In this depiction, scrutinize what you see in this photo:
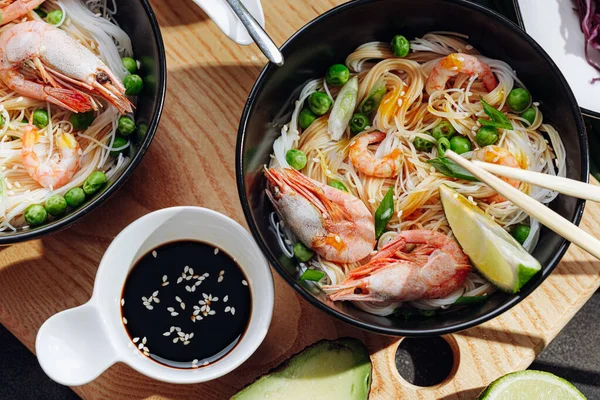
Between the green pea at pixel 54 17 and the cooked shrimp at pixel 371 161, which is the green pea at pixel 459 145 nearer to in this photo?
the cooked shrimp at pixel 371 161

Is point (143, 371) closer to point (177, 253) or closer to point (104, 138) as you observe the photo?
point (177, 253)

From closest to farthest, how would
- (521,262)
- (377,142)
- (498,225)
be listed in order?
(521,262) < (498,225) < (377,142)

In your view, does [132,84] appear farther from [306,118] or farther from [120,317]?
[120,317]

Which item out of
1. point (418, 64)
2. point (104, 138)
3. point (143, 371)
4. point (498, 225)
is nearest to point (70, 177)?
point (104, 138)

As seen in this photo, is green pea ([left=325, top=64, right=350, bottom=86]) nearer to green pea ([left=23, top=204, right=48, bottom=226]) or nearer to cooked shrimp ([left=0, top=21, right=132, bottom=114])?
cooked shrimp ([left=0, top=21, right=132, bottom=114])

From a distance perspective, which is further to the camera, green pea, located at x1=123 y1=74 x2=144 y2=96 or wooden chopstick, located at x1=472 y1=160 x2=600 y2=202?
green pea, located at x1=123 y1=74 x2=144 y2=96

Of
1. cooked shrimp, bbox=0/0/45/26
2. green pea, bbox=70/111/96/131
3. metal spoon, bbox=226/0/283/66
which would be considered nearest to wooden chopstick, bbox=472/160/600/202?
metal spoon, bbox=226/0/283/66

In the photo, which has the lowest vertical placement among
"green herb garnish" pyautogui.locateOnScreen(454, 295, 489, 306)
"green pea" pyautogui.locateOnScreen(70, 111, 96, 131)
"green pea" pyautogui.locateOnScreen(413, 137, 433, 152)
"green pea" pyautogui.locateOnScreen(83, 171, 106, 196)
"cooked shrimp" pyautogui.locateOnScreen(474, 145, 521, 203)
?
"green herb garnish" pyautogui.locateOnScreen(454, 295, 489, 306)
